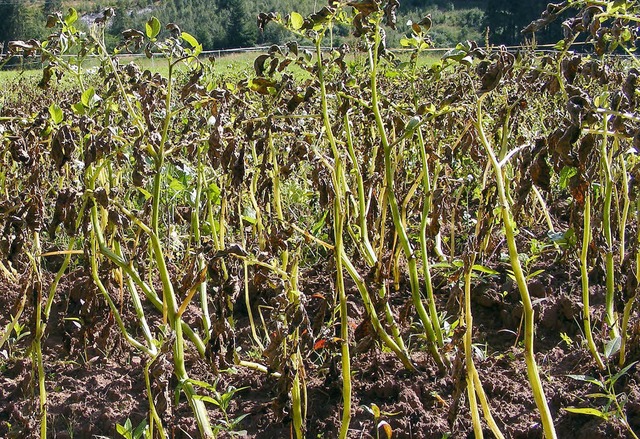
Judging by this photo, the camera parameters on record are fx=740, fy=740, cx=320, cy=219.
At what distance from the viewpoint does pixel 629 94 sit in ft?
5.31

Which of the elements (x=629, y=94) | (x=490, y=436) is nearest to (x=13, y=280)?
(x=490, y=436)

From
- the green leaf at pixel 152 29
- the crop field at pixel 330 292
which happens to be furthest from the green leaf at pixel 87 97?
the green leaf at pixel 152 29

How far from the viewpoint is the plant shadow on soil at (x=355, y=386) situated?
83.0 inches

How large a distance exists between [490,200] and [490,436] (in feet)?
2.19

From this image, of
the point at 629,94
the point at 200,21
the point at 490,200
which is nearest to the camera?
the point at 629,94

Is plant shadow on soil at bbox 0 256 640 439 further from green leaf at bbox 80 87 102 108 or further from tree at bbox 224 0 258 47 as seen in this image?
tree at bbox 224 0 258 47

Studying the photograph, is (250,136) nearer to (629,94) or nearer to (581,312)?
(629,94)

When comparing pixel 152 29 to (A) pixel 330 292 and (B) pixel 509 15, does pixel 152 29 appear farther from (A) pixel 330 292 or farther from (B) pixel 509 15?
(B) pixel 509 15

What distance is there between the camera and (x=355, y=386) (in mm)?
2326

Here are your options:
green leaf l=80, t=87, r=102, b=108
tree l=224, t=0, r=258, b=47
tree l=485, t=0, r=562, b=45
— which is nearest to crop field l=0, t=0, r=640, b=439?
green leaf l=80, t=87, r=102, b=108

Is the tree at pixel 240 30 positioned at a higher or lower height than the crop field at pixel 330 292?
higher

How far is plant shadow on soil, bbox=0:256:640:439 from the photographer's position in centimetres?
211

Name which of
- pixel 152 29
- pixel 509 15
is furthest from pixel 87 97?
pixel 509 15

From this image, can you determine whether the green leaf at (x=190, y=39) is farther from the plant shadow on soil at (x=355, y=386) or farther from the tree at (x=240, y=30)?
the tree at (x=240, y=30)
